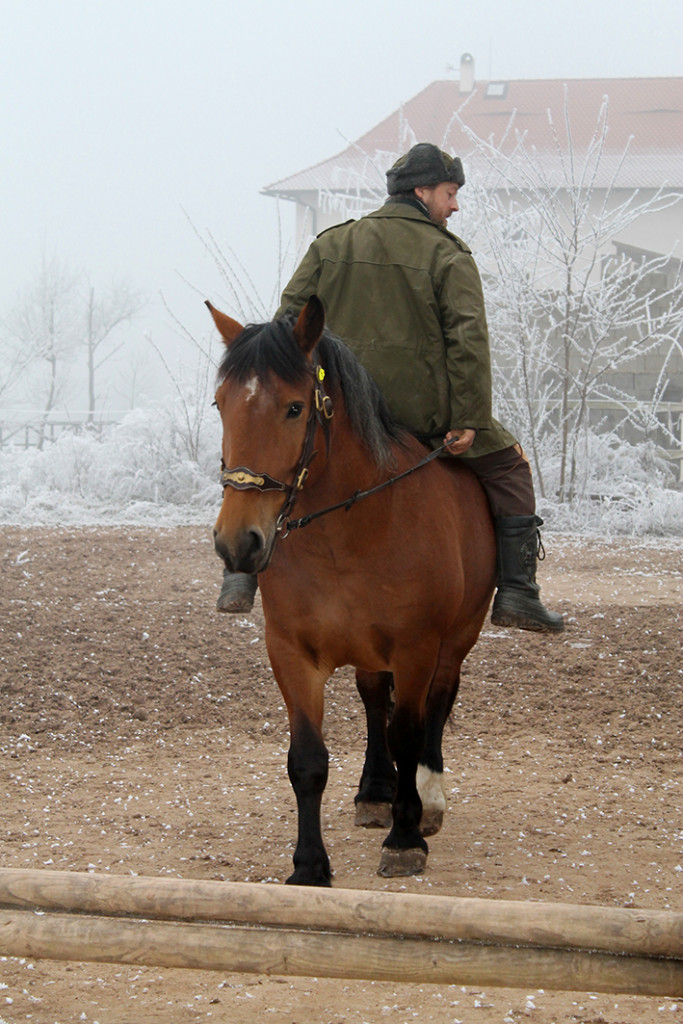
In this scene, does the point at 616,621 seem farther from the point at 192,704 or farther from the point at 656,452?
the point at 656,452

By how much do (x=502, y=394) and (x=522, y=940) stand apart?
1473 centimetres

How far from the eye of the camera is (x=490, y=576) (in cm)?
487

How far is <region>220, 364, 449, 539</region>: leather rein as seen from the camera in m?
3.32

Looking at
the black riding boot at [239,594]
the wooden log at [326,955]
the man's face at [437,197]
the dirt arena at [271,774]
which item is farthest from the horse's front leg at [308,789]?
the man's face at [437,197]

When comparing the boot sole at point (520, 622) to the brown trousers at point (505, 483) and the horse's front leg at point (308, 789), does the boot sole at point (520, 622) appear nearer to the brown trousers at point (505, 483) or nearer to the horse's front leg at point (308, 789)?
the brown trousers at point (505, 483)

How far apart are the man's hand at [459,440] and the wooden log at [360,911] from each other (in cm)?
204

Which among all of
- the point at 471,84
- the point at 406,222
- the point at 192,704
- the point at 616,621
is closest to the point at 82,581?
the point at 192,704

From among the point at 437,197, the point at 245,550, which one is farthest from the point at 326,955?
the point at 437,197

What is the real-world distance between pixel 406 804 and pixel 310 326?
189cm

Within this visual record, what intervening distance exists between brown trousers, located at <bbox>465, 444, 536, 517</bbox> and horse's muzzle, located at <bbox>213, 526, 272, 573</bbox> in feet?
5.40

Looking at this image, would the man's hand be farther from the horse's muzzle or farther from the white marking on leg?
the white marking on leg

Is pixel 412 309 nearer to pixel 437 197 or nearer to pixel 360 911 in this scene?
pixel 437 197

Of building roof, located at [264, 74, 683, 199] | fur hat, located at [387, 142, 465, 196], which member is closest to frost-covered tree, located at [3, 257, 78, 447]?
building roof, located at [264, 74, 683, 199]

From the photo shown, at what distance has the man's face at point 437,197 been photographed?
14.8ft
